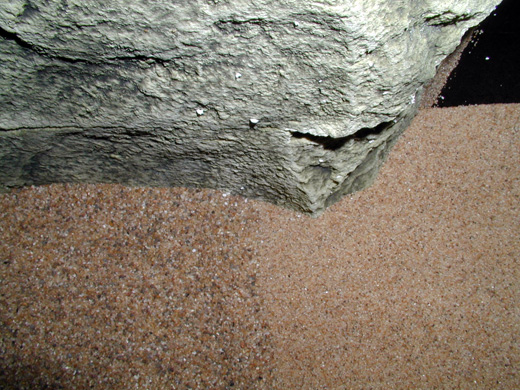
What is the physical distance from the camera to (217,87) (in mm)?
1089

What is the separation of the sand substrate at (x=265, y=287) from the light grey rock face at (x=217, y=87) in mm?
117

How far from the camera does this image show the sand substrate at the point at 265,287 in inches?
46.1

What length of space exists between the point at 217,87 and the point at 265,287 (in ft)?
1.93

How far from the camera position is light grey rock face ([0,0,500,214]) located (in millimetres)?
964

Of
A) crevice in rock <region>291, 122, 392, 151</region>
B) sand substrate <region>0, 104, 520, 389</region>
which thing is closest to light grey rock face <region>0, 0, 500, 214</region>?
crevice in rock <region>291, 122, 392, 151</region>

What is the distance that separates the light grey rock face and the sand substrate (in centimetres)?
12

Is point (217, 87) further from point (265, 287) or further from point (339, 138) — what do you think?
point (265, 287)

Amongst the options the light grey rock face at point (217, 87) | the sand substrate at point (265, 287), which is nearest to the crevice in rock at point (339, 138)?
the light grey rock face at point (217, 87)

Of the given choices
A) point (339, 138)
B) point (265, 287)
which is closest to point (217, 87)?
point (339, 138)

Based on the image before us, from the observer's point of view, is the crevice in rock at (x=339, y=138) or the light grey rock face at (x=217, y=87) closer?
the light grey rock face at (x=217, y=87)

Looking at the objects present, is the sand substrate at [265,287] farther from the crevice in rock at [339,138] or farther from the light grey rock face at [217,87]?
the crevice in rock at [339,138]

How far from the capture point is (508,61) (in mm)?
1767

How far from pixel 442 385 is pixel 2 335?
1210 mm

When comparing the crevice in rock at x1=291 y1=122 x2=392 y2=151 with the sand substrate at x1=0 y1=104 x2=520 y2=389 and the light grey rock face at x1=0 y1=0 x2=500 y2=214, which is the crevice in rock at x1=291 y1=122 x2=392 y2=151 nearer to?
the light grey rock face at x1=0 y1=0 x2=500 y2=214
